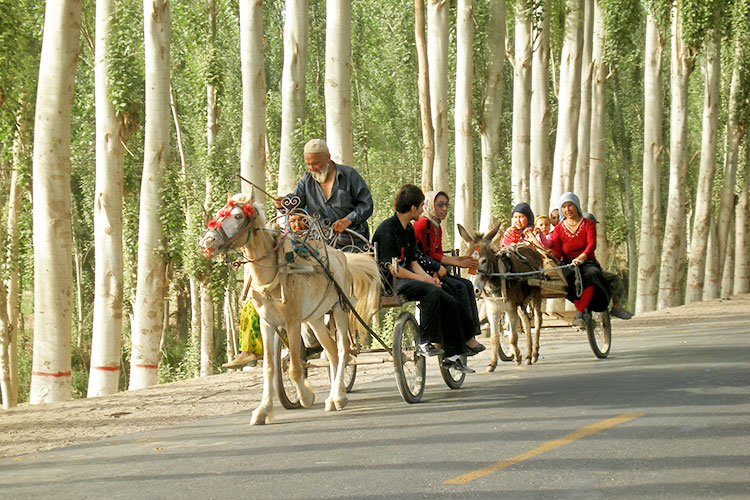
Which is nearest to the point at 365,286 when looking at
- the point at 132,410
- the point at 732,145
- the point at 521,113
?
the point at 132,410

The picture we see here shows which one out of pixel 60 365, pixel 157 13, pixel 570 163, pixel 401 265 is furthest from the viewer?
pixel 570 163

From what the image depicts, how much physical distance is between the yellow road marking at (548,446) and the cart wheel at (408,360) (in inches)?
88.8

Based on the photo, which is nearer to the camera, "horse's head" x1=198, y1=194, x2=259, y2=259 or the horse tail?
"horse's head" x1=198, y1=194, x2=259, y2=259

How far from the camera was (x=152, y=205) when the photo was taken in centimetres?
2088

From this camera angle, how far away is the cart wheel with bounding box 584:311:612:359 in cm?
1509

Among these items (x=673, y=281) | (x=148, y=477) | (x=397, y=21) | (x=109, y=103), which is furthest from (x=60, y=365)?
(x=397, y=21)

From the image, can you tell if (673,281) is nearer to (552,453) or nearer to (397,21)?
(397,21)

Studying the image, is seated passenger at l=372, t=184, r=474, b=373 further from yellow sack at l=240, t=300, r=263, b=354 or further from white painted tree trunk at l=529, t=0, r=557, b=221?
white painted tree trunk at l=529, t=0, r=557, b=221

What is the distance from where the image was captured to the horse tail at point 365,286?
432 inches

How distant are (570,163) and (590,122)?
6278 millimetres

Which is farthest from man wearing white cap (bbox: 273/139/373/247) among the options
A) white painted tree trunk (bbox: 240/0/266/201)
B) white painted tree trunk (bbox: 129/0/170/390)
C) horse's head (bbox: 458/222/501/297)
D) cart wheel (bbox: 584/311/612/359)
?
white painted tree trunk (bbox: 129/0/170/390)

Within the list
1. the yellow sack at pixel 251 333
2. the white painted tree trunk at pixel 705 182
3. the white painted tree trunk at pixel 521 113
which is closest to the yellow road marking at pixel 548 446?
the yellow sack at pixel 251 333

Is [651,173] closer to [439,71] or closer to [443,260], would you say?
[439,71]

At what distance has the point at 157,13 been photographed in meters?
20.9
